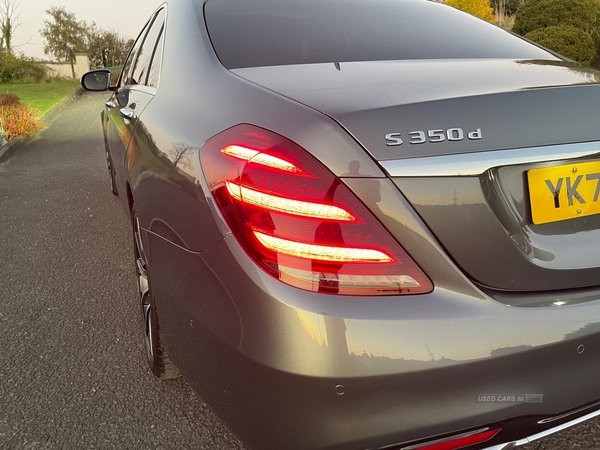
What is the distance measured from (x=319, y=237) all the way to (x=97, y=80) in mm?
3275

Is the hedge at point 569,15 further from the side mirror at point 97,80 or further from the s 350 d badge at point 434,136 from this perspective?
the s 350 d badge at point 434,136

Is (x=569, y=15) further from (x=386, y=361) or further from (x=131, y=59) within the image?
(x=386, y=361)

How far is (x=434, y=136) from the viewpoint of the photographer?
1.26m

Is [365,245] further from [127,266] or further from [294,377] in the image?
[127,266]

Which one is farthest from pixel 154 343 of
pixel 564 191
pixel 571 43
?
pixel 571 43

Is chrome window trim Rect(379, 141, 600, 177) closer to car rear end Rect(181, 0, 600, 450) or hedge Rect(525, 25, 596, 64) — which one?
car rear end Rect(181, 0, 600, 450)

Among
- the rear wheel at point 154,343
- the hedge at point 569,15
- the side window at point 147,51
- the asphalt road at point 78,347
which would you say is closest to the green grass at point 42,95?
the asphalt road at point 78,347

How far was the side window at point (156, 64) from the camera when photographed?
234 centimetres

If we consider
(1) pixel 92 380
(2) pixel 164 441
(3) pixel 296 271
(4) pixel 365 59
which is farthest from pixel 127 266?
(3) pixel 296 271

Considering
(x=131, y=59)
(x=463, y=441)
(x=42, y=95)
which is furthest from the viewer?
(x=42, y=95)

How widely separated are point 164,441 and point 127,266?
1968 mm

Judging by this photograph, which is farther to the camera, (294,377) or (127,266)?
(127,266)

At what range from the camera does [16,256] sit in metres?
4.04

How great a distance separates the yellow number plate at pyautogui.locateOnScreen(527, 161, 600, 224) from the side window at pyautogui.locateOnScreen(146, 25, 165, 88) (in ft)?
5.15
